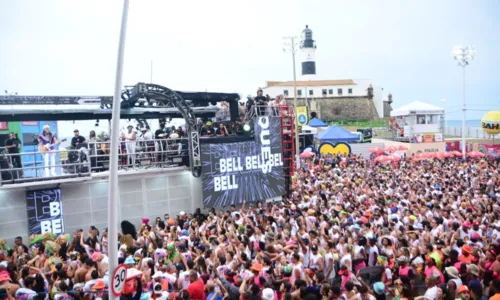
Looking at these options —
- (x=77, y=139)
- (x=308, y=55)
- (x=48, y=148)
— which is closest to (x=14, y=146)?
(x=48, y=148)

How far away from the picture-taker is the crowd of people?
25.3ft

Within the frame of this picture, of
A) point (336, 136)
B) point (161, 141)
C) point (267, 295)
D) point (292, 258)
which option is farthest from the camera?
point (336, 136)

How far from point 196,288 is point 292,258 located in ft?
6.74

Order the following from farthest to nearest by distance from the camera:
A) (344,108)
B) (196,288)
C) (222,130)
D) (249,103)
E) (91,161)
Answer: (344,108) < (249,103) < (222,130) < (91,161) < (196,288)

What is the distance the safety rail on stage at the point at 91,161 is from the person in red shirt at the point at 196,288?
6.82 metres

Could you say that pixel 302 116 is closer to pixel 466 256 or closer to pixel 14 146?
pixel 14 146

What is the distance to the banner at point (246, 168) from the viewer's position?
53.4ft

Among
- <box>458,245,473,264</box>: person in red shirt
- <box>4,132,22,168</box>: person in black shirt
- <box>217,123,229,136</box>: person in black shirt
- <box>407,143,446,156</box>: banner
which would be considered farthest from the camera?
<box>407,143,446,156</box>: banner

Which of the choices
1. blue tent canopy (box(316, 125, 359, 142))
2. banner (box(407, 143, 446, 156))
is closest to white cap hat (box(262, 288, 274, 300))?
blue tent canopy (box(316, 125, 359, 142))

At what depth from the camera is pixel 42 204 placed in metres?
13.7

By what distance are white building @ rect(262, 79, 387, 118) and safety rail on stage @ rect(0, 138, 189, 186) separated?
6273 cm

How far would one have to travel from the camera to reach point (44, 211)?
13.7m

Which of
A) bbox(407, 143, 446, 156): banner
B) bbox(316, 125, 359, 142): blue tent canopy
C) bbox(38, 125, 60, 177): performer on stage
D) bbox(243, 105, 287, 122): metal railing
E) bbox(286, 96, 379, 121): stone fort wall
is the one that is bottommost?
bbox(407, 143, 446, 156): banner

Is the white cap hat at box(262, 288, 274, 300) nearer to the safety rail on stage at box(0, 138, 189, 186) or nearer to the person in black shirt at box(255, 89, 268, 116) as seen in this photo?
the safety rail on stage at box(0, 138, 189, 186)
